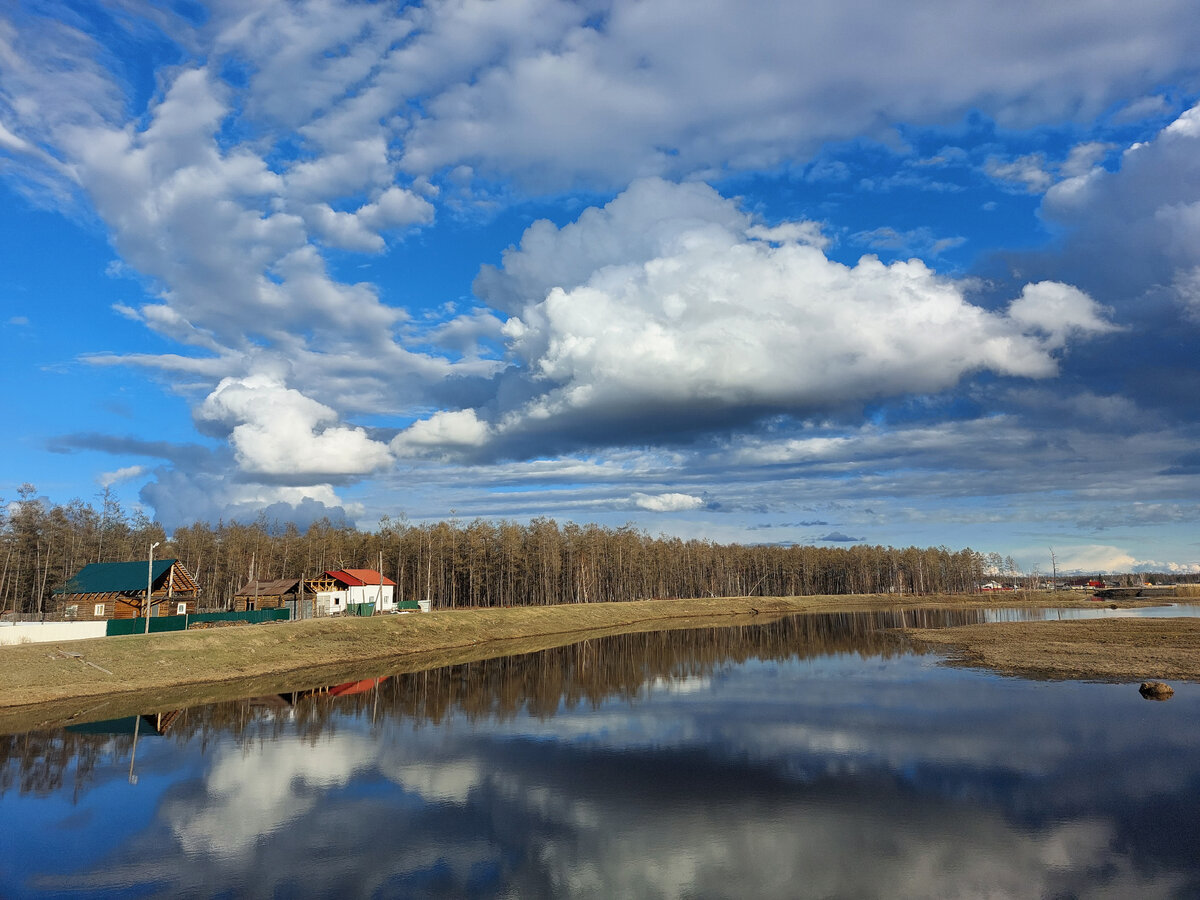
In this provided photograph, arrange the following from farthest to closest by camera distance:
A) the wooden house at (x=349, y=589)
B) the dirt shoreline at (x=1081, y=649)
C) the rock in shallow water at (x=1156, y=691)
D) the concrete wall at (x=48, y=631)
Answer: the wooden house at (x=349, y=589), the dirt shoreline at (x=1081, y=649), the concrete wall at (x=48, y=631), the rock in shallow water at (x=1156, y=691)

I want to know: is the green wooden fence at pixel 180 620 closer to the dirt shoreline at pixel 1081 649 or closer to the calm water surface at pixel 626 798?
the calm water surface at pixel 626 798

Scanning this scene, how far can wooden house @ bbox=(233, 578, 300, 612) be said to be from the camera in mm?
108375

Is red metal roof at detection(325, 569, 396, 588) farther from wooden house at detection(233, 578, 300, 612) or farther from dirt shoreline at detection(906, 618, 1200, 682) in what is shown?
dirt shoreline at detection(906, 618, 1200, 682)

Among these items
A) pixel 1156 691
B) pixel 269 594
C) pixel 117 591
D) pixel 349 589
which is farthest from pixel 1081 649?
pixel 269 594

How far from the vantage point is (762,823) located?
2370 centimetres

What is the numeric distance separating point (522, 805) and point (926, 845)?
46.0 feet

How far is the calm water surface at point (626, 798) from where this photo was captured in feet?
65.4

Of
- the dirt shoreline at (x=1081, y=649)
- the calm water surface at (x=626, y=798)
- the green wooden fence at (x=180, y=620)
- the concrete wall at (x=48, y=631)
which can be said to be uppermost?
the concrete wall at (x=48, y=631)

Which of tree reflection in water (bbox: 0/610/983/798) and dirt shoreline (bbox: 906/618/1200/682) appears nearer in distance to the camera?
tree reflection in water (bbox: 0/610/983/798)

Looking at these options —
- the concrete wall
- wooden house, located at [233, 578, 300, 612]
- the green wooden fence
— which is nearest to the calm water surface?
the concrete wall

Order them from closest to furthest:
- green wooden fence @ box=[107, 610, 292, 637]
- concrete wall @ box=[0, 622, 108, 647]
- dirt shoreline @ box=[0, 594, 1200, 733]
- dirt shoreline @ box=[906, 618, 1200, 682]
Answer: dirt shoreline @ box=[0, 594, 1200, 733] < concrete wall @ box=[0, 622, 108, 647] < dirt shoreline @ box=[906, 618, 1200, 682] < green wooden fence @ box=[107, 610, 292, 637]

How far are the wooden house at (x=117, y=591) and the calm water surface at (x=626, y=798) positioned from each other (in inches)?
1990

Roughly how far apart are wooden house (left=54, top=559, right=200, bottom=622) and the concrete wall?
22.8 meters

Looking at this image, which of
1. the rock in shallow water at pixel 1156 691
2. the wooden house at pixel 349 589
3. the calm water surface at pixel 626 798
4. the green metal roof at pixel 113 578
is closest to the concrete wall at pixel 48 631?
the calm water surface at pixel 626 798
